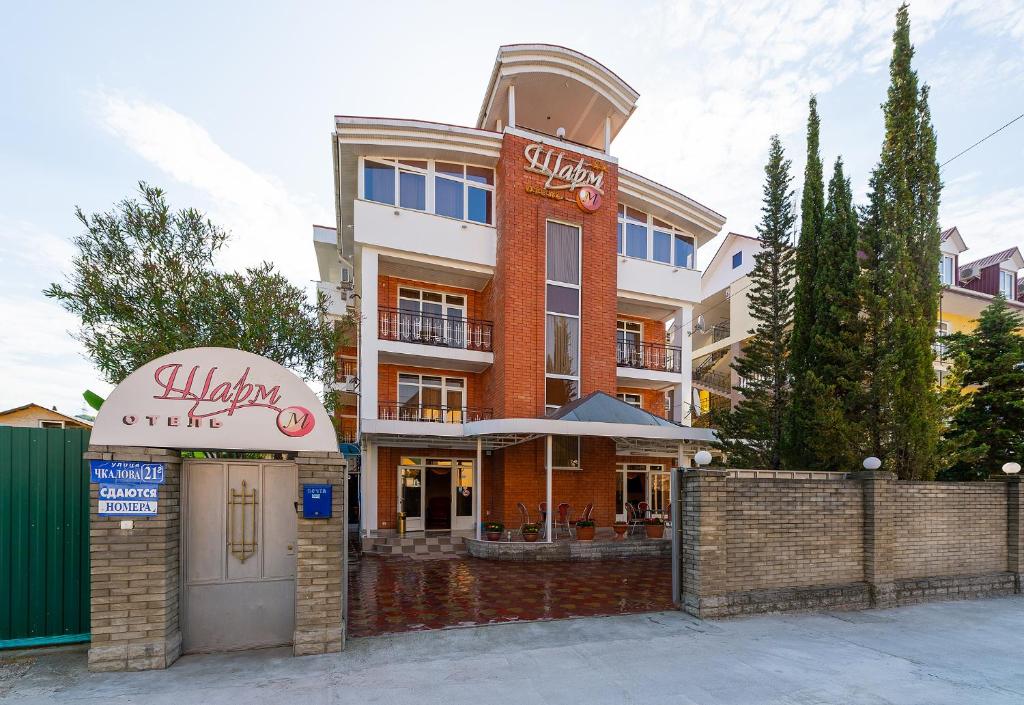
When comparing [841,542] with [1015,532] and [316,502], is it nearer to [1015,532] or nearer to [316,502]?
[1015,532]

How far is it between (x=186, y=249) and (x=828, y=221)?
11759mm

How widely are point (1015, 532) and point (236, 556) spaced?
39.9 ft

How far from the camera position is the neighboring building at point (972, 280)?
72.7 feet

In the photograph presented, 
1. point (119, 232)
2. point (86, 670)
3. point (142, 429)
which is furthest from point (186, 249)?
point (86, 670)

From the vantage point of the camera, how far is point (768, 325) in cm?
1366

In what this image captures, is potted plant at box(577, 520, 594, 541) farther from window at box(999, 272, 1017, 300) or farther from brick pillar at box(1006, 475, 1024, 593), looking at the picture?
window at box(999, 272, 1017, 300)

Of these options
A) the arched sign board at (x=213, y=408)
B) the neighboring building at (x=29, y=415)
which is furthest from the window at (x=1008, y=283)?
the neighboring building at (x=29, y=415)

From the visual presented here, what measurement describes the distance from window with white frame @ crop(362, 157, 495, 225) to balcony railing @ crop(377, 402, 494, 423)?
5681 millimetres

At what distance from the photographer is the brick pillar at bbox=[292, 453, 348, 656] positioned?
5.33 meters

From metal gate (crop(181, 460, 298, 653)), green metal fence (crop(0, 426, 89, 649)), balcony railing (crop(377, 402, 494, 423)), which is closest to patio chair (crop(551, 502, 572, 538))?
balcony railing (crop(377, 402, 494, 423))

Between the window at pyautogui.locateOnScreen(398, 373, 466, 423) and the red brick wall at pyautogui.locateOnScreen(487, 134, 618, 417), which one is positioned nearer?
the red brick wall at pyautogui.locateOnScreen(487, 134, 618, 417)

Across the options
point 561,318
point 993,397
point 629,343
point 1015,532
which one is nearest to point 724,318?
point 629,343

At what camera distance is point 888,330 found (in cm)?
862

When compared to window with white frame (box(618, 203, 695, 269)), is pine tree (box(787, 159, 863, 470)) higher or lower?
lower
